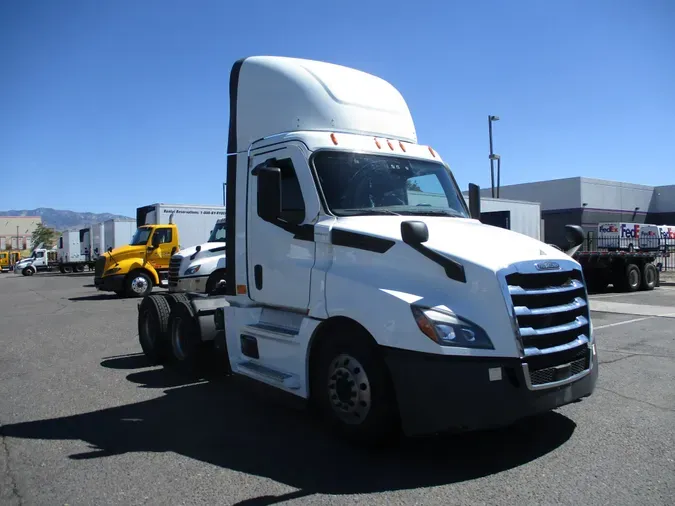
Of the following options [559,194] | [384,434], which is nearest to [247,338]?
[384,434]

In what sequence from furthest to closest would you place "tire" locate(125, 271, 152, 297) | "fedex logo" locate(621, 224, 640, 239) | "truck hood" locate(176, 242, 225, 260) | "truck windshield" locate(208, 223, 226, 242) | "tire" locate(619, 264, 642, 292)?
1. "fedex logo" locate(621, 224, 640, 239)
2. "tire" locate(125, 271, 152, 297)
3. "tire" locate(619, 264, 642, 292)
4. "truck windshield" locate(208, 223, 226, 242)
5. "truck hood" locate(176, 242, 225, 260)

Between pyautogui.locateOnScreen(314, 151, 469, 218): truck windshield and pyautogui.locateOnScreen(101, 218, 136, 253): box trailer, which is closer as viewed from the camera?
pyautogui.locateOnScreen(314, 151, 469, 218): truck windshield

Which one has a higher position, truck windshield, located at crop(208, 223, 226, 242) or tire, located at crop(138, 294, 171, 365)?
truck windshield, located at crop(208, 223, 226, 242)

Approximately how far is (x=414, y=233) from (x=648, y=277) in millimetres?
18961

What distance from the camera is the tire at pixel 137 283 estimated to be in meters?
19.5

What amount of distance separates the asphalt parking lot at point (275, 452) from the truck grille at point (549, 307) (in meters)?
0.95

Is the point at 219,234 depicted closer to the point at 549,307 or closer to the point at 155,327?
the point at 155,327

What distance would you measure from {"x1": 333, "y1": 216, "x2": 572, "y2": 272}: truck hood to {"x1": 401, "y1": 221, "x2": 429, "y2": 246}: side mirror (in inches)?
4.3

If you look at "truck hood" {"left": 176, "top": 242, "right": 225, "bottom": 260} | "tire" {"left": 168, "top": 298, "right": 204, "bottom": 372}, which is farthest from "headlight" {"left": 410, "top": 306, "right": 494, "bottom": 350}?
"truck hood" {"left": 176, "top": 242, "right": 225, "bottom": 260}

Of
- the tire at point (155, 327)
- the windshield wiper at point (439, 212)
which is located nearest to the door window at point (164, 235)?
the tire at point (155, 327)

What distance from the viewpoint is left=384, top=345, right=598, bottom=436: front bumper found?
3.91 metres

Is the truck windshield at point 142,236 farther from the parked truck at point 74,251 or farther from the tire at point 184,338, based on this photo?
the parked truck at point 74,251

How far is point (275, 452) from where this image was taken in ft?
15.1

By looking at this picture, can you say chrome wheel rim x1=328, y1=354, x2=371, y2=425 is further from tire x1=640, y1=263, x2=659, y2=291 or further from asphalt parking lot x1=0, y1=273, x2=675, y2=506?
tire x1=640, y1=263, x2=659, y2=291
